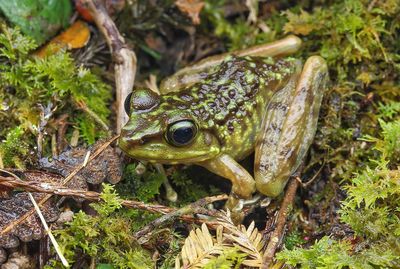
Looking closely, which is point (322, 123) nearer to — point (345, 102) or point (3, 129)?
point (345, 102)

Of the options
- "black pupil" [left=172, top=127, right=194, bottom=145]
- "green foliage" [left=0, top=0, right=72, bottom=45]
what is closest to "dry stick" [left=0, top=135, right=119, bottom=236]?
"black pupil" [left=172, top=127, right=194, bottom=145]

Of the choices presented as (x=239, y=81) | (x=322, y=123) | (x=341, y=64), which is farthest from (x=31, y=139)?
(x=341, y=64)

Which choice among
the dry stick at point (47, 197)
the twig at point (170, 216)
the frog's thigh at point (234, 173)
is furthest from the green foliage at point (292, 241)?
the dry stick at point (47, 197)

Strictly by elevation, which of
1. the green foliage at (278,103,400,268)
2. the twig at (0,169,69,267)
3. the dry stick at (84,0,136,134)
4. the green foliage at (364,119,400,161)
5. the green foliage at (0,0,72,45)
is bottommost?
the green foliage at (278,103,400,268)

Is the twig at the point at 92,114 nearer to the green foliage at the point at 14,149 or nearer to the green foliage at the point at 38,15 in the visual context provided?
the green foliage at the point at 14,149

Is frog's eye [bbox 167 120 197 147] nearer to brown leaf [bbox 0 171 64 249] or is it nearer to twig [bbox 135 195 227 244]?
twig [bbox 135 195 227 244]
